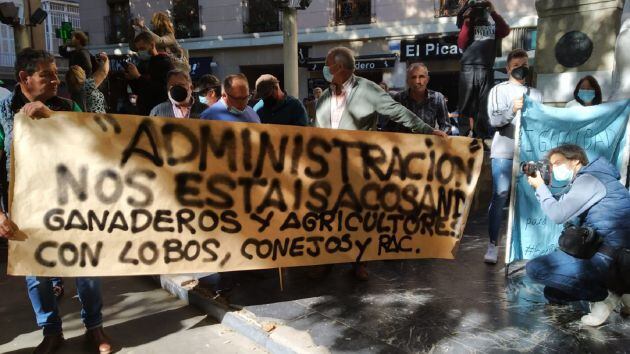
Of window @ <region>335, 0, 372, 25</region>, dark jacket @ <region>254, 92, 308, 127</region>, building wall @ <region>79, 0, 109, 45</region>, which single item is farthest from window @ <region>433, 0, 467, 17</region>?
building wall @ <region>79, 0, 109, 45</region>

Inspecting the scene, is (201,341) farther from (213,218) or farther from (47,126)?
(47,126)

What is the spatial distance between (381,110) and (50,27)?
28.8m

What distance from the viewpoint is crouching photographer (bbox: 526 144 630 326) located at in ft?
11.0

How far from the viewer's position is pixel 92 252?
10.1 feet

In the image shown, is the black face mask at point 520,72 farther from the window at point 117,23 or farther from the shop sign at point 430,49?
the window at point 117,23

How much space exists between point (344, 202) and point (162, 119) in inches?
55.2

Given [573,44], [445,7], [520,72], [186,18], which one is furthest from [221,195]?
[186,18]

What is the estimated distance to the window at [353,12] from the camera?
17547mm

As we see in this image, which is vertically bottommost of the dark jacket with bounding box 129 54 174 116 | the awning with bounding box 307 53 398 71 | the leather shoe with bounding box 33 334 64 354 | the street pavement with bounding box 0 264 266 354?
the street pavement with bounding box 0 264 266 354

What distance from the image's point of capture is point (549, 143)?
431cm

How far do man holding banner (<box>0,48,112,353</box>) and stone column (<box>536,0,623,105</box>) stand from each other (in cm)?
573

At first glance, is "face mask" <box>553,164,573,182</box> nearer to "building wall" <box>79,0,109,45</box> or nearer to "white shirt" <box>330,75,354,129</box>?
"white shirt" <box>330,75,354,129</box>

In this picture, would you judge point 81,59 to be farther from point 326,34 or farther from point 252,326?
point 326,34

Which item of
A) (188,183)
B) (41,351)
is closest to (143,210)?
(188,183)
